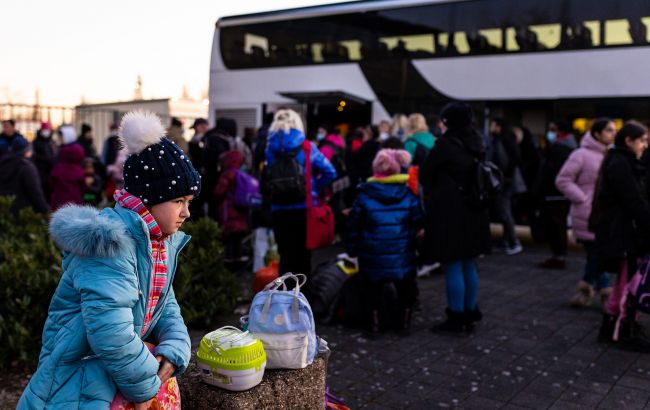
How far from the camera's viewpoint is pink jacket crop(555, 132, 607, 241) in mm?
7127

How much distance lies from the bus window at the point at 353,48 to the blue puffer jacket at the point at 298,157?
8130 millimetres

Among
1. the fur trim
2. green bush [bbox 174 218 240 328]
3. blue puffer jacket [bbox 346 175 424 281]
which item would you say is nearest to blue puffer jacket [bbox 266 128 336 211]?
blue puffer jacket [bbox 346 175 424 281]

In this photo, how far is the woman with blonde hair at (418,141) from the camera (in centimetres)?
851

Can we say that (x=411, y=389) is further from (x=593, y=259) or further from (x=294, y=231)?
(x=593, y=259)

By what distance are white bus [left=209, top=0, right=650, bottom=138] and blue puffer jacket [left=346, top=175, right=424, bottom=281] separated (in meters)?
6.77

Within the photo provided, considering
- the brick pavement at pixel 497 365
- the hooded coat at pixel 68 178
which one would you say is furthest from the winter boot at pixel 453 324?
the hooded coat at pixel 68 178

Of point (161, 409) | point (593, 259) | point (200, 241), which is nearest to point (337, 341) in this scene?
point (200, 241)

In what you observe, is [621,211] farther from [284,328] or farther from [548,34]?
[548,34]

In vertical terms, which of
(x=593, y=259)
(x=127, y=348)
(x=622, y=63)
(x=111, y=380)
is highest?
(x=622, y=63)

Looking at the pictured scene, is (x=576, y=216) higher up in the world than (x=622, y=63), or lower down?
lower down

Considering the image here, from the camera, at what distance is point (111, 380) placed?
2.24 meters

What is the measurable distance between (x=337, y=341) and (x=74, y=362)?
3.80m

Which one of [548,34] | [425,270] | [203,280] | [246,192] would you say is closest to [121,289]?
[203,280]

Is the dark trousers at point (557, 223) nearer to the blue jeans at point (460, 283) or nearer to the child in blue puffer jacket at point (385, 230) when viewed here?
the blue jeans at point (460, 283)
